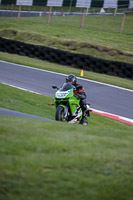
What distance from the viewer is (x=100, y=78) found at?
1566 centimetres

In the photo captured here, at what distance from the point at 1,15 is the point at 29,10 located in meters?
2.78

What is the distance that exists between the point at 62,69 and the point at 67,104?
346 inches

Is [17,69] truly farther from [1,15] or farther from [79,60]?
[1,15]

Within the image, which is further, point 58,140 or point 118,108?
point 118,108

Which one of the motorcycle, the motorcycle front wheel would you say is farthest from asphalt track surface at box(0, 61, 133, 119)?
the motorcycle front wheel

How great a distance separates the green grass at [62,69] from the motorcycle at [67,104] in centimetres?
638

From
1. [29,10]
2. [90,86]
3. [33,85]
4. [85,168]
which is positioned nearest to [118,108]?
[90,86]

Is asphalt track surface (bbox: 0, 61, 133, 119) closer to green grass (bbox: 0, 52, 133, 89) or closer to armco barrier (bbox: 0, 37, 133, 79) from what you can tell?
green grass (bbox: 0, 52, 133, 89)

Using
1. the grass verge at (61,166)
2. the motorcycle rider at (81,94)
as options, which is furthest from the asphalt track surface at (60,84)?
the grass verge at (61,166)

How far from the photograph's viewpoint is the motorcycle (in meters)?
8.39

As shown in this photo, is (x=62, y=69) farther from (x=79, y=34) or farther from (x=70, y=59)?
(x=79, y=34)

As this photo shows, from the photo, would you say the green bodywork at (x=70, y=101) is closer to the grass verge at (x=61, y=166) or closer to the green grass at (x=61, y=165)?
the green grass at (x=61, y=165)

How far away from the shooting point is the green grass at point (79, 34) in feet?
63.5

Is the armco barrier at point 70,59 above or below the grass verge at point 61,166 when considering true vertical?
below
